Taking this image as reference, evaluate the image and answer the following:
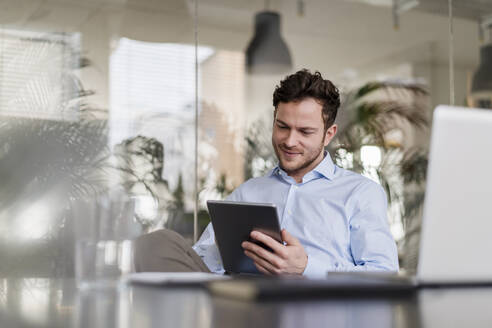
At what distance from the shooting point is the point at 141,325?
24.6 inches

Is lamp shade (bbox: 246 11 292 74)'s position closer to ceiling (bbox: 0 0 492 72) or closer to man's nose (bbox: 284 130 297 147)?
ceiling (bbox: 0 0 492 72)

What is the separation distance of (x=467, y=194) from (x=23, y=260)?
2.80 metres

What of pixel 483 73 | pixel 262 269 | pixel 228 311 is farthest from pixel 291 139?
pixel 483 73

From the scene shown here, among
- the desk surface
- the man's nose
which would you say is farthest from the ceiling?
the desk surface

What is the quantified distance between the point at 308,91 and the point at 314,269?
0.81 meters

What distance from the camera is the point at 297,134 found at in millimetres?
2340

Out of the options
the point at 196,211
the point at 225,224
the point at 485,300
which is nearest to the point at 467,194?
the point at 485,300

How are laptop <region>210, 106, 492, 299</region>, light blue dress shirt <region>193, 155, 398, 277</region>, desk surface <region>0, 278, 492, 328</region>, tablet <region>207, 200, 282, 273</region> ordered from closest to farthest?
desk surface <region>0, 278, 492, 328</region>
laptop <region>210, 106, 492, 299</region>
tablet <region>207, 200, 282, 273</region>
light blue dress shirt <region>193, 155, 398, 277</region>

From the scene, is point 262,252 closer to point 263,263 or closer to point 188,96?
point 263,263

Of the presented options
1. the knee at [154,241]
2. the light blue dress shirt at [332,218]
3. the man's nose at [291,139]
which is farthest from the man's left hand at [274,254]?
the man's nose at [291,139]

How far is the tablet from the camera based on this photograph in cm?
148

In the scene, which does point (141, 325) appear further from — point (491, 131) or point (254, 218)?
point (254, 218)

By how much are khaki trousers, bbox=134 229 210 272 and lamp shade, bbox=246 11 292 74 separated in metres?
2.07

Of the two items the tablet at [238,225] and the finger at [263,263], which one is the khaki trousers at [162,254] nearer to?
the tablet at [238,225]
